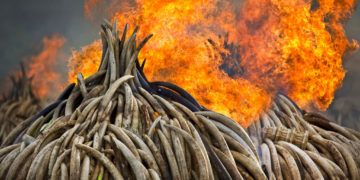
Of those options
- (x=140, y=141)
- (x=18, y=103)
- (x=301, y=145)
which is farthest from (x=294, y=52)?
(x=18, y=103)

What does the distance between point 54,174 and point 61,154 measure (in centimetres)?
22

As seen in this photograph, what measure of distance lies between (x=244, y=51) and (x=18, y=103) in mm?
3947

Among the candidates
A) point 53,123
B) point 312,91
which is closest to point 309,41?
point 312,91

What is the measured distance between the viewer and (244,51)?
7.51 m

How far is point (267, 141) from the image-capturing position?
19.9 ft

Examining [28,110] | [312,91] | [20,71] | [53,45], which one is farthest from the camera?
[53,45]

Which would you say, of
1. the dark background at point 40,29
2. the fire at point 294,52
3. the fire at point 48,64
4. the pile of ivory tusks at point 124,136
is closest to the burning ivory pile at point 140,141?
the pile of ivory tusks at point 124,136

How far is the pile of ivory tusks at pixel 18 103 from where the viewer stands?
8.65 metres

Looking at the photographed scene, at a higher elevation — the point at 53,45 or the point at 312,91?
the point at 53,45

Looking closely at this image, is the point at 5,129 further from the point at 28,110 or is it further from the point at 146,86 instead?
the point at 146,86

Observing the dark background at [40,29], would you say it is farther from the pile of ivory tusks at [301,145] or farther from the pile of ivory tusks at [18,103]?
the pile of ivory tusks at [301,145]

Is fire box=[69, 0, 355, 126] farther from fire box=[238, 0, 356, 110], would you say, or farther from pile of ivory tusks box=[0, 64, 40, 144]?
pile of ivory tusks box=[0, 64, 40, 144]

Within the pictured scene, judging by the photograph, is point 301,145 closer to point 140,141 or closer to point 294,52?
point 294,52

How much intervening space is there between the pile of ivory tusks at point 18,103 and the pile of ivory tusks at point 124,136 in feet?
10.2
